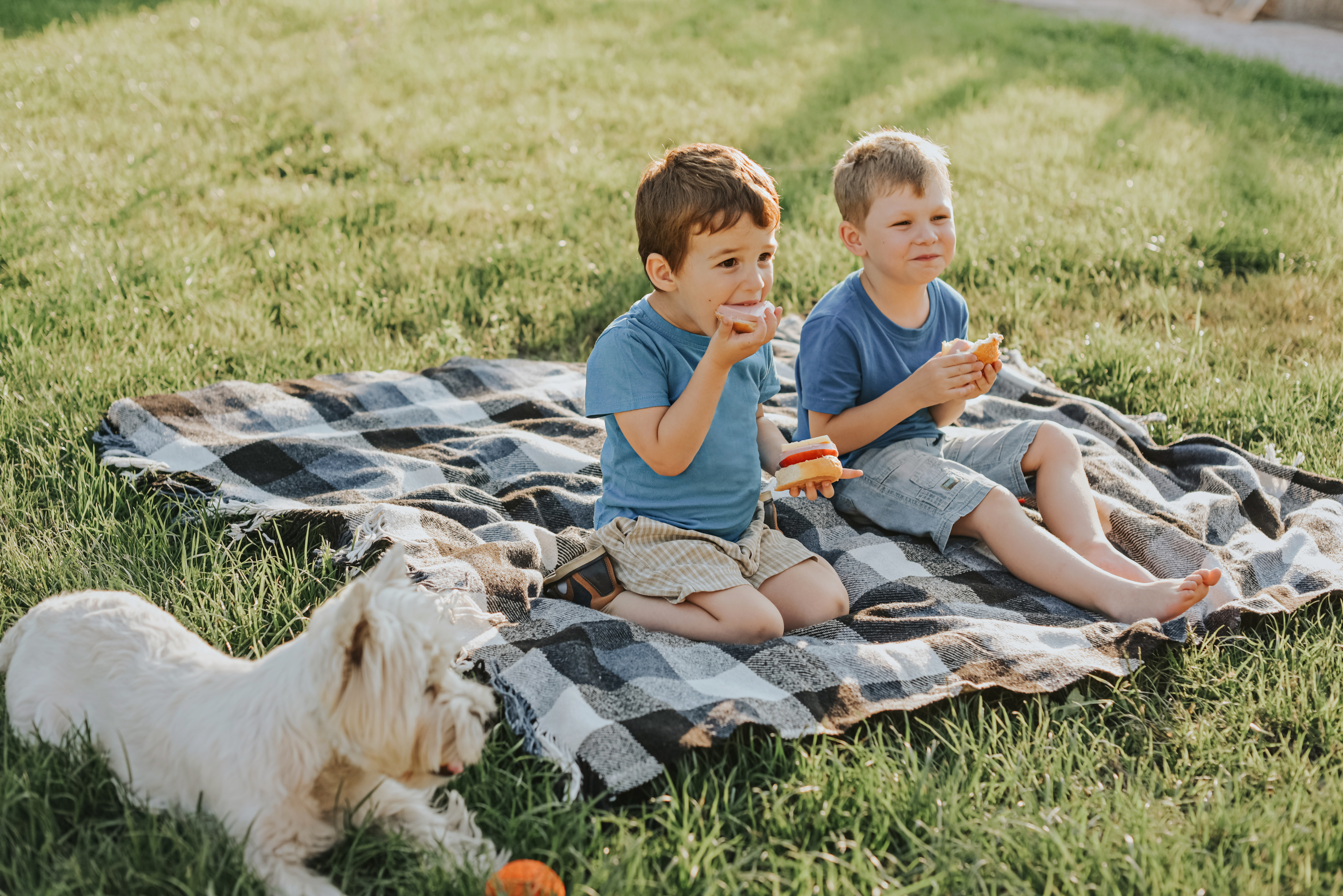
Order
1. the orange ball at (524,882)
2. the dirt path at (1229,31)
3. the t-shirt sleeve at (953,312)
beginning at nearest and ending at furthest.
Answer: the orange ball at (524,882), the t-shirt sleeve at (953,312), the dirt path at (1229,31)

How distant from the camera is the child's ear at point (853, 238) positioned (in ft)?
10.3

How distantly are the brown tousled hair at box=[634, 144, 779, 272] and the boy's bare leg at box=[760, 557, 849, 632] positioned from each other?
2.97 ft

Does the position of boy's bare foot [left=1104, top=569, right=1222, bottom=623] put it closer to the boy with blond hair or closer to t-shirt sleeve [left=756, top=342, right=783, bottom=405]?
the boy with blond hair

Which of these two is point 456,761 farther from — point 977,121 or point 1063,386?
point 977,121

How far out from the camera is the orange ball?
170 centimetres

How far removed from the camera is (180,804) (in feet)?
5.82

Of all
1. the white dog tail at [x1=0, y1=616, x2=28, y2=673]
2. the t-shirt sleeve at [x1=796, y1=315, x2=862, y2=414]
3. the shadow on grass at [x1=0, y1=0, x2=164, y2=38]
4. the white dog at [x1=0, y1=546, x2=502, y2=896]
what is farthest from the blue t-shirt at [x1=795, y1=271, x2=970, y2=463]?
the shadow on grass at [x1=0, y1=0, x2=164, y2=38]

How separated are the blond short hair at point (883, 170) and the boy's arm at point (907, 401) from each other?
0.53 meters

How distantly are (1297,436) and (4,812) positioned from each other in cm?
409

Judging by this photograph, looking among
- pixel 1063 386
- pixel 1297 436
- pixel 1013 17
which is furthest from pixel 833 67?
pixel 1297 436

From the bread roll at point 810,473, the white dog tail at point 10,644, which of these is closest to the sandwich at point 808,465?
the bread roll at point 810,473

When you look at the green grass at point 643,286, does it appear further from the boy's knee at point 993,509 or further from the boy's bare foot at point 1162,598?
the boy's knee at point 993,509

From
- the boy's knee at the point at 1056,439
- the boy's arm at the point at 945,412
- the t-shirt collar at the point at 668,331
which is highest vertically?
the t-shirt collar at the point at 668,331

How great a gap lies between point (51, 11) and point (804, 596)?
9470 millimetres
